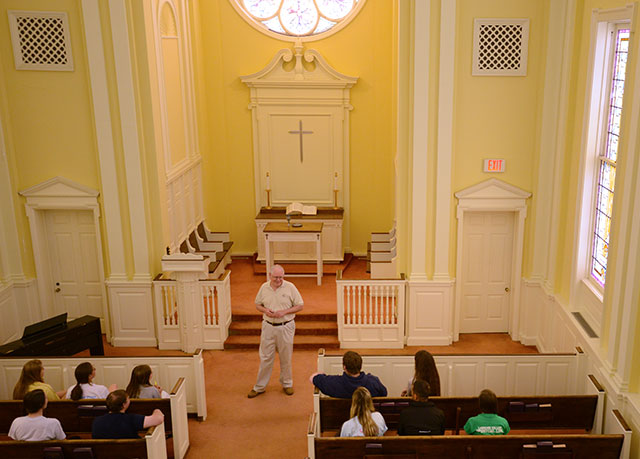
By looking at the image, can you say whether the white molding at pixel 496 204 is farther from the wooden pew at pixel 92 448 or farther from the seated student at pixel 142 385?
the wooden pew at pixel 92 448

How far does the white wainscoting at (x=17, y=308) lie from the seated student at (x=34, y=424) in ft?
13.5

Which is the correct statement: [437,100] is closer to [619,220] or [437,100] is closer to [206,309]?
[619,220]

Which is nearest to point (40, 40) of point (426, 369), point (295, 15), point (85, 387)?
point (295, 15)

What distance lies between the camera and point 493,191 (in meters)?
10.6

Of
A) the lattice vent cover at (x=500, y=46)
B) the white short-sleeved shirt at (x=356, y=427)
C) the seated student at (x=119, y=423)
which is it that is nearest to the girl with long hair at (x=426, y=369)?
the white short-sleeved shirt at (x=356, y=427)

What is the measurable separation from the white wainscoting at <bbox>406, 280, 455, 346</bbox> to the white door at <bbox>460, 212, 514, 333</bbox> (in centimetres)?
47

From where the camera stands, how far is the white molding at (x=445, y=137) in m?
9.99

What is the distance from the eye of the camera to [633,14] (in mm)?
7309

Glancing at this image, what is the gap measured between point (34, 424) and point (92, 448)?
2.10 feet

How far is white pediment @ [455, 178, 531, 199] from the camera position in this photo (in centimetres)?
1052

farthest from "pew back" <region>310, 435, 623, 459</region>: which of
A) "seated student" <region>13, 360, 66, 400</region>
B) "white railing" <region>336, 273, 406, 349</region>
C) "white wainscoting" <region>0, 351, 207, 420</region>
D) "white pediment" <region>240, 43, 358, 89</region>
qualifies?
"white pediment" <region>240, 43, 358, 89</region>

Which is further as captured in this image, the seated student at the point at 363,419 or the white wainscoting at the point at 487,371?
the white wainscoting at the point at 487,371

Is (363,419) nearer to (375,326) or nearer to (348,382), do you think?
(348,382)

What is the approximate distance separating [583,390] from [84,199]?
25.9ft
